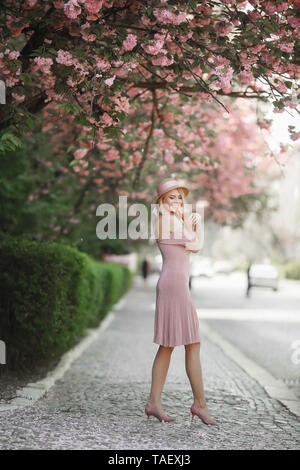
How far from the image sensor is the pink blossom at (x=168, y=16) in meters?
5.14

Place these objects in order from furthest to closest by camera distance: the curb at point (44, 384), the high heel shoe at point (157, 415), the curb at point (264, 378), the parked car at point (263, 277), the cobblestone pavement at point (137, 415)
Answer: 1. the parked car at point (263, 277)
2. the curb at point (264, 378)
3. the curb at point (44, 384)
4. the high heel shoe at point (157, 415)
5. the cobblestone pavement at point (137, 415)

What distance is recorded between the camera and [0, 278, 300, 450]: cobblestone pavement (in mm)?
4547

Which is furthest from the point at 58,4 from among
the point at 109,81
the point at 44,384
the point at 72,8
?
the point at 44,384

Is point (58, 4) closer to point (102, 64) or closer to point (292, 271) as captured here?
point (102, 64)

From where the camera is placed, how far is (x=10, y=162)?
372 inches

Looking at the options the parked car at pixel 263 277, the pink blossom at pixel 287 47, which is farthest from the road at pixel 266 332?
the parked car at pixel 263 277

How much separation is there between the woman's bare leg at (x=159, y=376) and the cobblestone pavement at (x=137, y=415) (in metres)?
0.16

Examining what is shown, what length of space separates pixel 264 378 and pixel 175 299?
3.45 m

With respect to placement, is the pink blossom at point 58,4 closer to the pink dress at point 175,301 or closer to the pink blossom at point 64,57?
the pink blossom at point 64,57

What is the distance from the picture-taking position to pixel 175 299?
16.9ft

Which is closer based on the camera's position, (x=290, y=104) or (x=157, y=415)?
(x=157, y=415)

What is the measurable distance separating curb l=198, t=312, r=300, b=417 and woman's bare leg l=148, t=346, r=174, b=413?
1.41 meters

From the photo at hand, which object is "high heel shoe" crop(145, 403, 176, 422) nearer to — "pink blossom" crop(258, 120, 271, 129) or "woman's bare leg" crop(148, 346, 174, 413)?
"woman's bare leg" crop(148, 346, 174, 413)

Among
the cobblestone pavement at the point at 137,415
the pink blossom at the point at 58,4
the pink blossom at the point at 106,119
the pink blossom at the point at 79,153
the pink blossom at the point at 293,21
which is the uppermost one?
the pink blossom at the point at 58,4
